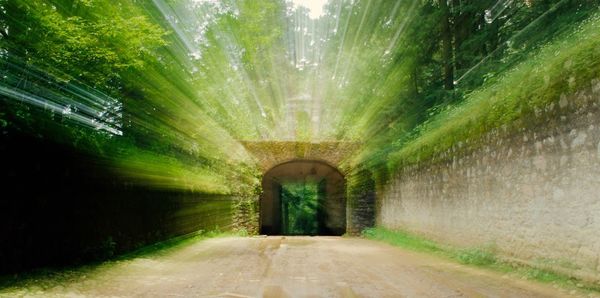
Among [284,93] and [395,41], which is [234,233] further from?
[284,93]

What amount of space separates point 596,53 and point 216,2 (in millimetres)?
17411

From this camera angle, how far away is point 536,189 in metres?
5.91

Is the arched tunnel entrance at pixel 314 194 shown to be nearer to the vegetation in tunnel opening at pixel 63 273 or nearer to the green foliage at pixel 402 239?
the green foliage at pixel 402 239

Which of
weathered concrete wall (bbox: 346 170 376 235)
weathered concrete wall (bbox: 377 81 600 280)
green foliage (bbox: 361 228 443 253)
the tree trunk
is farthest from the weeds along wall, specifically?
weathered concrete wall (bbox: 346 170 376 235)

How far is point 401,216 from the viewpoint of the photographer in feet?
44.0

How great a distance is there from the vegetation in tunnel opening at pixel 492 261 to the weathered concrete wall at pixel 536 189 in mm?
91

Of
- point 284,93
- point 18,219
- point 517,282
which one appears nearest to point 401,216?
point 517,282

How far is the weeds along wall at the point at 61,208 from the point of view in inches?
195

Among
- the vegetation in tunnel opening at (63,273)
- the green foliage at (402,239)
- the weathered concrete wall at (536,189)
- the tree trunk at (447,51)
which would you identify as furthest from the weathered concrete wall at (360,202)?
the vegetation in tunnel opening at (63,273)

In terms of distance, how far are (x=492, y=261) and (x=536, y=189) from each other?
5.31ft

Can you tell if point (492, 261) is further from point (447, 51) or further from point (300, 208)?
point (300, 208)

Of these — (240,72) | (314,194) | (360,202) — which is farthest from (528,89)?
(314,194)

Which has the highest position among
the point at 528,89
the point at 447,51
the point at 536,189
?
the point at 447,51

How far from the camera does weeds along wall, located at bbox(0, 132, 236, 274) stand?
16.3 feet
